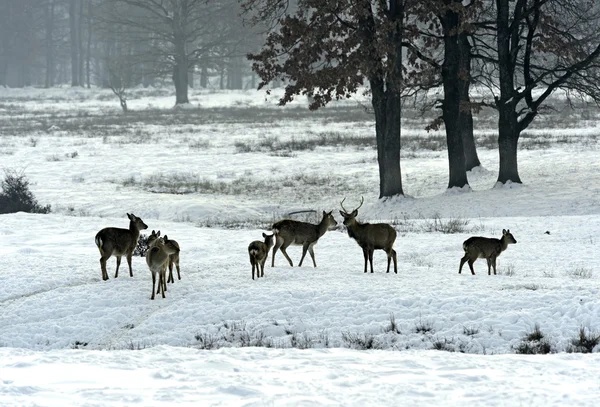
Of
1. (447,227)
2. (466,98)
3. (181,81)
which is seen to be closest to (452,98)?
(466,98)

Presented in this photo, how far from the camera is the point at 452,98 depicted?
84.9 feet

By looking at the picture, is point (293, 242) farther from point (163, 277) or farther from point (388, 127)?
point (388, 127)

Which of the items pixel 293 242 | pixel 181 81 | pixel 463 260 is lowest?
pixel 463 260

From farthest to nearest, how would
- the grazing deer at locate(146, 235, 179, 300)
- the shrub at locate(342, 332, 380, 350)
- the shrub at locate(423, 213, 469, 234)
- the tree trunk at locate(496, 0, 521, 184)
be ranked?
the tree trunk at locate(496, 0, 521, 184)
the shrub at locate(423, 213, 469, 234)
the grazing deer at locate(146, 235, 179, 300)
the shrub at locate(342, 332, 380, 350)

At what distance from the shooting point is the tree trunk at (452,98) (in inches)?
1006

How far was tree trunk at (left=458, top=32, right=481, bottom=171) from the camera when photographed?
1019 inches

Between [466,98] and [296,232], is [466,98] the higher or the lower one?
the higher one

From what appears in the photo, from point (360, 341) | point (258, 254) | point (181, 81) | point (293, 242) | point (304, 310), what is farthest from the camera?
point (181, 81)

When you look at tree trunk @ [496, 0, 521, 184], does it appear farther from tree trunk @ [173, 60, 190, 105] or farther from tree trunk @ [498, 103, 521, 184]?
tree trunk @ [173, 60, 190, 105]

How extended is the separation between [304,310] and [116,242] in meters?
3.47

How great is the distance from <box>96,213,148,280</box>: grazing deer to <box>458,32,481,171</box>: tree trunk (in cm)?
1426

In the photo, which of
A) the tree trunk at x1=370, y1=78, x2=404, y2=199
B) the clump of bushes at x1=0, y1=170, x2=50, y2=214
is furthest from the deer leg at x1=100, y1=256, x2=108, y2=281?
the tree trunk at x1=370, y1=78, x2=404, y2=199

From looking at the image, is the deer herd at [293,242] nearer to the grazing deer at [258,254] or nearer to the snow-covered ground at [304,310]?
the grazing deer at [258,254]

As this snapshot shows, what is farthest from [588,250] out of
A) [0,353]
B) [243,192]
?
[243,192]
